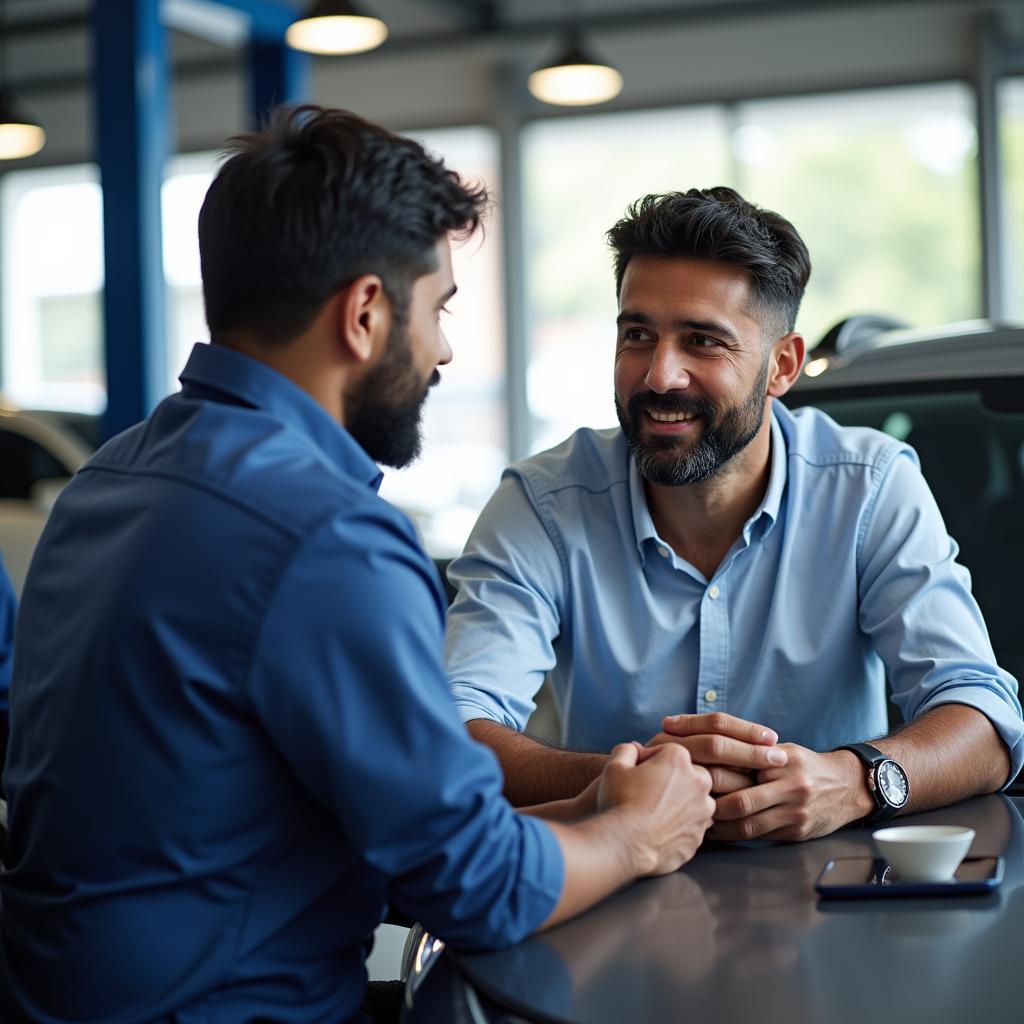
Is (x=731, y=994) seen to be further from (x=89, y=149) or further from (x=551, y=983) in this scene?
(x=89, y=149)

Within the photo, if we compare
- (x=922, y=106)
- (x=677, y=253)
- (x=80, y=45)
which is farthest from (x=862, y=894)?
(x=80, y=45)

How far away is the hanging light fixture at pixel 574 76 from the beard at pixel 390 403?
20.6 feet

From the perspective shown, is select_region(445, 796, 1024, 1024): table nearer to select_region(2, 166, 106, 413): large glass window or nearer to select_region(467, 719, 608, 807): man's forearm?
select_region(467, 719, 608, 807): man's forearm

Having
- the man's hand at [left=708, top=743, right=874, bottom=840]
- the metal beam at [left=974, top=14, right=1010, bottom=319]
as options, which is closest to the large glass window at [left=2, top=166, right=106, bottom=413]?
the metal beam at [left=974, top=14, right=1010, bottom=319]

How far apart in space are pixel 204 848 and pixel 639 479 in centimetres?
117

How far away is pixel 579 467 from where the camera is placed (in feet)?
7.84

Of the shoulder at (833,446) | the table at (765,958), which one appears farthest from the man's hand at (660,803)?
the shoulder at (833,446)

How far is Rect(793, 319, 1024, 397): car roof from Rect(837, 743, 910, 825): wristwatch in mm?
1023

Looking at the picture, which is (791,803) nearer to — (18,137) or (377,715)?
(377,715)

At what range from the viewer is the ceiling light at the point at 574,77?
24.5 feet

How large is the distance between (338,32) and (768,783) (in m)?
5.24

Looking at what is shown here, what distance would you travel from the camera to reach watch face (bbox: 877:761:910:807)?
1835mm

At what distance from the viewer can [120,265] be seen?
246 inches

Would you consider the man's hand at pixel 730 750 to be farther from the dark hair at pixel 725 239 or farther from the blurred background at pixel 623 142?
the blurred background at pixel 623 142
